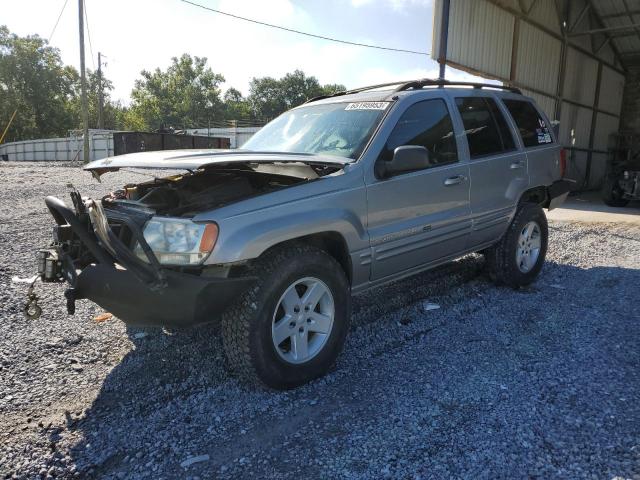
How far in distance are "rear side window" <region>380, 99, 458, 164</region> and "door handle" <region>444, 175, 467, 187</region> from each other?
15cm

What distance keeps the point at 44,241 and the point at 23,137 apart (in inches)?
2113

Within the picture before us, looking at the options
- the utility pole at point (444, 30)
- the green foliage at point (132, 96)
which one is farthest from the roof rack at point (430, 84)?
the green foliage at point (132, 96)

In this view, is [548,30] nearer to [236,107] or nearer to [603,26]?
[603,26]

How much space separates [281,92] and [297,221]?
77.3 metres

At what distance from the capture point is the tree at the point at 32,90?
51062mm

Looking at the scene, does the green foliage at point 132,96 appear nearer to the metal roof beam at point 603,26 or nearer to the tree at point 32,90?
the tree at point 32,90

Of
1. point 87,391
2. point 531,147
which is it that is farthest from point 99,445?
point 531,147

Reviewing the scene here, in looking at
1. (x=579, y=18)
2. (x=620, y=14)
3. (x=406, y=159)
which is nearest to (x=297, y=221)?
(x=406, y=159)

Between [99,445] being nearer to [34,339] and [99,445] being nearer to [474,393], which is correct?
[34,339]

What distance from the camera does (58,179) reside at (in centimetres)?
1342

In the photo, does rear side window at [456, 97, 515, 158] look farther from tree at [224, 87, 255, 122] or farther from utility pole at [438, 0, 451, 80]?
tree at [224, 87, 255, 122]

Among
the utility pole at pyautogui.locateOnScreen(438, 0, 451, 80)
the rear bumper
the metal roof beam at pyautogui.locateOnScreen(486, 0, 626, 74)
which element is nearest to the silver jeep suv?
the rear bumper

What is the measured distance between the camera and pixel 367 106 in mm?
3791

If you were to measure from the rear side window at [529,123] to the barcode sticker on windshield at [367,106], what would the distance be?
185 cm
